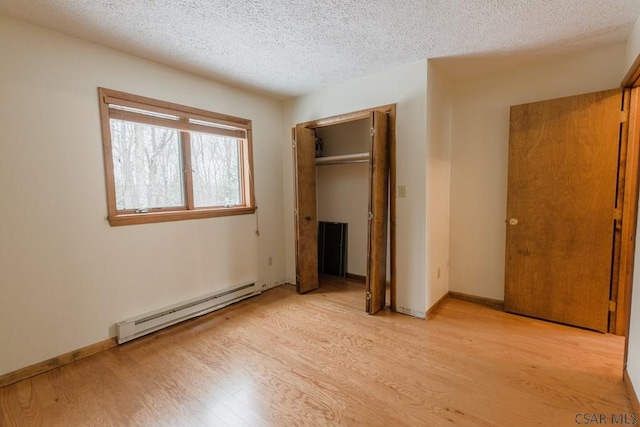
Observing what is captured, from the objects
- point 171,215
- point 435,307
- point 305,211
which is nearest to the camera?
point 171,215

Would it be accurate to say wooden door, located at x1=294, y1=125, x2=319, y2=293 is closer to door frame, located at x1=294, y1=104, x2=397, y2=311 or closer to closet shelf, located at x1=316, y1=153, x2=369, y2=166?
closet shelf, located at x1=316, y1=153, x2=369, y2=166

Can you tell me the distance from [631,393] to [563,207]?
144 centimetres

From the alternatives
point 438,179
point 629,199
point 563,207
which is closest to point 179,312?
point 438,179

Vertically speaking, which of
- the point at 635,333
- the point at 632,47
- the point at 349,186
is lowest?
the point at 635,333

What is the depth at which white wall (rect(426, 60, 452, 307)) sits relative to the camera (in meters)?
2.72

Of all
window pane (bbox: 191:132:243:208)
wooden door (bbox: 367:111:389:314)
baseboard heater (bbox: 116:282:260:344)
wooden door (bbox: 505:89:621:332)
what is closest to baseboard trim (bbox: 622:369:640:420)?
wooden door (bbox: 505:89:621:332)

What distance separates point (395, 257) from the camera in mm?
2906

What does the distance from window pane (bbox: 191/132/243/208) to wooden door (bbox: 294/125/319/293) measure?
73 cm

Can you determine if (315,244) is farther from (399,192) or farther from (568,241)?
(568,241)

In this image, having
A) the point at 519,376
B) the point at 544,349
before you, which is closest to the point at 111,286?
the point at 519,376

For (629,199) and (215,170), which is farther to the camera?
(215,170)

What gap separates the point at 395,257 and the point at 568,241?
4.89 ft

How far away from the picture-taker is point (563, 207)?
250 cm

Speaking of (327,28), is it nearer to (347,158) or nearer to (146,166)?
(347,158)
